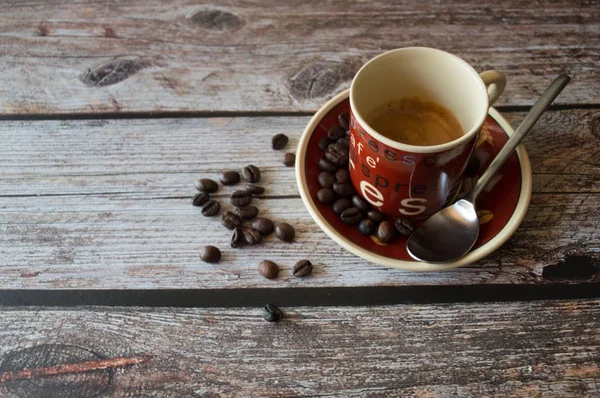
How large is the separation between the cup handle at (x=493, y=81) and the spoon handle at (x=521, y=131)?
0.21 ft

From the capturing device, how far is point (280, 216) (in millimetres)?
932

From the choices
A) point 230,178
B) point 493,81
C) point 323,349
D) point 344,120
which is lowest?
point 323,349

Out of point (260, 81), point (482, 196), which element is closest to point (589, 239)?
point (482, 196)

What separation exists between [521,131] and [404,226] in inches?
8.9

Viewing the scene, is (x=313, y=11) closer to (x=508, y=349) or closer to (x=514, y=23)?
(x=514, y=23)

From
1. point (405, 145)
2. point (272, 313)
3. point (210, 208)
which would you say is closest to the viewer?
point (405, 145)

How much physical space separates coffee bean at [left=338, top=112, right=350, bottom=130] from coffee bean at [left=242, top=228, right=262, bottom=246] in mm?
228

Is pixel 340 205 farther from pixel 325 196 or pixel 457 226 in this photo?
pixel 457 226

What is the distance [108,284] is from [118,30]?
58 cm

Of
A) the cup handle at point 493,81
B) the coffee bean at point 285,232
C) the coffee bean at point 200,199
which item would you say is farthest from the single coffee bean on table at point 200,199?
the cup handle at point 493,81

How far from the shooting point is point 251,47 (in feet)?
3.76

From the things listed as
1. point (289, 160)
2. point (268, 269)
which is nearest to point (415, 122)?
point (289, 160)

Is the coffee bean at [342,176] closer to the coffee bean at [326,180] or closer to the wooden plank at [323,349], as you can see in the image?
the coffee bean at [326,180]

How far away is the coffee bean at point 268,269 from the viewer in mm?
861
